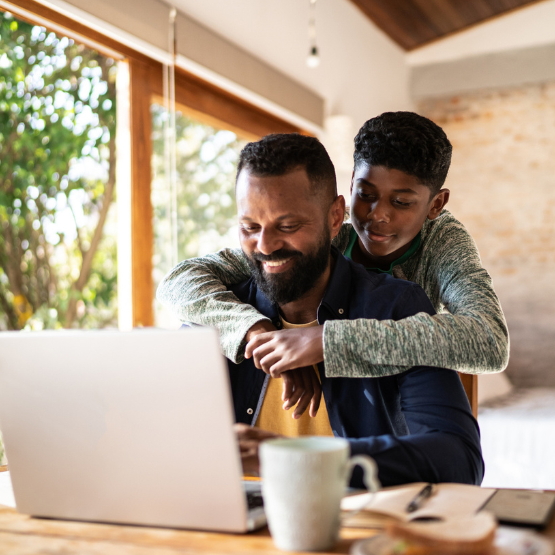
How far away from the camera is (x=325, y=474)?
62cm

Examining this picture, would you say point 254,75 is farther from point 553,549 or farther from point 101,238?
point 553,549

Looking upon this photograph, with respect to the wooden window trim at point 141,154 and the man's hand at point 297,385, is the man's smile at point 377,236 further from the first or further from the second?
the wooden window trim at point 141,154

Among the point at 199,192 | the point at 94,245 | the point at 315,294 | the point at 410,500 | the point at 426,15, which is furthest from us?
the point at 426,15

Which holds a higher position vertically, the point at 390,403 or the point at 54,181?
the point at 54,181

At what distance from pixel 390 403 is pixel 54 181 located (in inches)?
106

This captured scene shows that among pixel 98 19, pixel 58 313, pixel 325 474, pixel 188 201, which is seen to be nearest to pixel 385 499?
pixel 325 474

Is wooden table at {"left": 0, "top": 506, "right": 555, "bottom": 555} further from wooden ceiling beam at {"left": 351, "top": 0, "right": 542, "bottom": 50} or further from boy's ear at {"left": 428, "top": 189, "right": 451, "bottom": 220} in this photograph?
wooden ceiling beam at {"left": 351, "top": 0, "right": 542, "bottom": 50}

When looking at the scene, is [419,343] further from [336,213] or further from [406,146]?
[406,146]

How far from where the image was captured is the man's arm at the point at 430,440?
0.87m

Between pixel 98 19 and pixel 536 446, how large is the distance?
7.87ft

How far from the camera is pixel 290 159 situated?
1246 millimetres

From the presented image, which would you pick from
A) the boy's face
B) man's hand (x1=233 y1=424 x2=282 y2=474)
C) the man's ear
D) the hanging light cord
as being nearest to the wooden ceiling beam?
the hanging light cord

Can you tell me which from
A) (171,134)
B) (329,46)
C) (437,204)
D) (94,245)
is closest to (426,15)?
(329,46)

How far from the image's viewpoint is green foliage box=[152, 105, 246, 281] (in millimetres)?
4016
